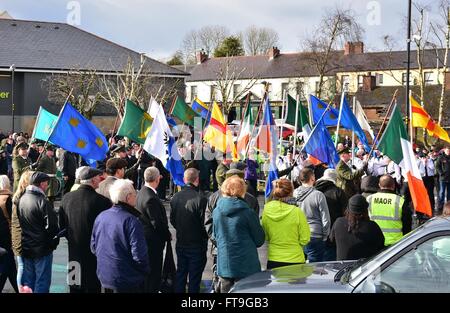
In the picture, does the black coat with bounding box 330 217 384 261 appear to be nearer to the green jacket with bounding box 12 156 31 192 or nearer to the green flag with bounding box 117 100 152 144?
the green flag with bounding box 117 100 152 144

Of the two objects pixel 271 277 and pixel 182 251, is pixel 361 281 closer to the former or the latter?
pixel 271 277

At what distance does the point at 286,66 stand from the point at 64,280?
69.2 m

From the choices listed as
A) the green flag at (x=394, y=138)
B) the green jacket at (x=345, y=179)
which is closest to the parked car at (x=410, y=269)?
the green jacket at (x=345, y=179)

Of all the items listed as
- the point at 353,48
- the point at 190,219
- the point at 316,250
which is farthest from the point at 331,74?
the point at 190,219

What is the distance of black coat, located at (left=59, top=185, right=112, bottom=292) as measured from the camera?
24.1 feet

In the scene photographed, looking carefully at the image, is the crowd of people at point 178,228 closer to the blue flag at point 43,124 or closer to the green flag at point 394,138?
the green flag at point 394,138

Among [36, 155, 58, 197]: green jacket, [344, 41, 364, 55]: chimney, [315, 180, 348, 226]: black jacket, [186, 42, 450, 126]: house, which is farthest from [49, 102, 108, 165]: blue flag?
[344, 41, 364, 55]: chimney

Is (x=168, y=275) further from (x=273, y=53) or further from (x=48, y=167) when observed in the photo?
(x=273, y=53)

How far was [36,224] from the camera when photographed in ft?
24.3

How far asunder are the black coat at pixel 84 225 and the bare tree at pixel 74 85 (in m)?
36.3

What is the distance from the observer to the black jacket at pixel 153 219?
7773 millimetres

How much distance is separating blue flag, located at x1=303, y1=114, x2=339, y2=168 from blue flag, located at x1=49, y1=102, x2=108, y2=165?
12.9 feet

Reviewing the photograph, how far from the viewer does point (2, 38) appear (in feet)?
164

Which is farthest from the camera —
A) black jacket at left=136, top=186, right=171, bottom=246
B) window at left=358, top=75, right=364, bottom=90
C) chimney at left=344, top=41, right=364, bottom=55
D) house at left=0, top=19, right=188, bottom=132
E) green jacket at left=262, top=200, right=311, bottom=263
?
chimney at left=344, top=41, right=364, bottom=55
